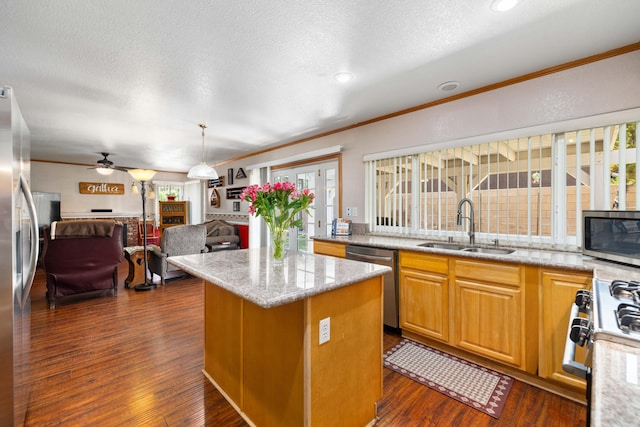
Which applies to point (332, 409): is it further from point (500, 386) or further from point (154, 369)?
point (154, 369)

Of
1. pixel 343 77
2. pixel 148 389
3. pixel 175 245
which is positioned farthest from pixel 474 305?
pixel 175 245

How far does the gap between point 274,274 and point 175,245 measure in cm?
343

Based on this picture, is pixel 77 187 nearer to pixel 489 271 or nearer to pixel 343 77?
pixel 343 77

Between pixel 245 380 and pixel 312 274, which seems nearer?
pixel 312 274

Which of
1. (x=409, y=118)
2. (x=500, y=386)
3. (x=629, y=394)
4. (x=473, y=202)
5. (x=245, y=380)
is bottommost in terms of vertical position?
(x=500, y=386)

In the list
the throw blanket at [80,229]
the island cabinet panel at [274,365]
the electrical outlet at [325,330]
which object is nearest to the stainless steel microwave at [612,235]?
the electrical outlet at [325,330]

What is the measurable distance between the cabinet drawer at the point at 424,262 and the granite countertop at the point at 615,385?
1.58 meters

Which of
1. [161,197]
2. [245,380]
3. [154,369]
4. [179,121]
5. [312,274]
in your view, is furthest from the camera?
[161,197]

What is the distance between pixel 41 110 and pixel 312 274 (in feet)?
12.9

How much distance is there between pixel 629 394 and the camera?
1.75 feet

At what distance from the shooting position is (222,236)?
20.3 ft

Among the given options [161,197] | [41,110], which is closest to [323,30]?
[41,110]

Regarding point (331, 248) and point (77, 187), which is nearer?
point (331, 248)

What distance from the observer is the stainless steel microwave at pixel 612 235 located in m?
1.65
